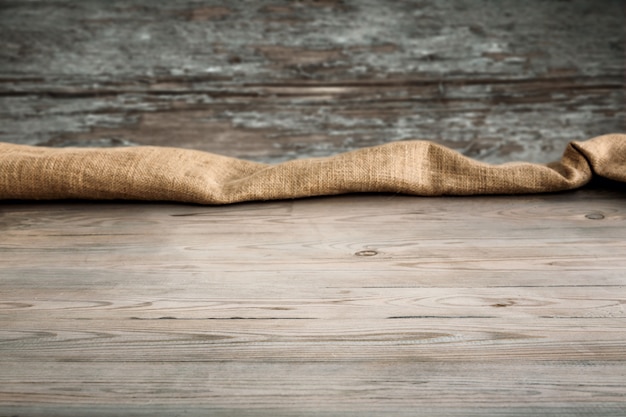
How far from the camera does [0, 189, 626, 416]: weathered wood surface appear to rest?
2.13 feet

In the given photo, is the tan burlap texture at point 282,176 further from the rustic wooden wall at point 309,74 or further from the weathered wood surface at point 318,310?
the rustic wooden wall at point 309,74

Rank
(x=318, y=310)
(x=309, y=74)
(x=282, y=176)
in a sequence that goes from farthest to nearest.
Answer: (x=309, y=74) < (x=282, y=176) < (x=318, y=310)

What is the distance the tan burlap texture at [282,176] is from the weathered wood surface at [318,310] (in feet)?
0.18

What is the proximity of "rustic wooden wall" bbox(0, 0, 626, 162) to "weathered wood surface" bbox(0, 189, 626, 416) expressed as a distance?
1254 millimetres

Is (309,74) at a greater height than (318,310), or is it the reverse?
(309,74)

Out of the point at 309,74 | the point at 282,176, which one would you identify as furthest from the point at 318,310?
the point at 309,74

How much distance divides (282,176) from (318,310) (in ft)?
1.77

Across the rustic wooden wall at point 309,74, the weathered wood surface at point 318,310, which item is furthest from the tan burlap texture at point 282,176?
the rustic wooden wall at point 309,74

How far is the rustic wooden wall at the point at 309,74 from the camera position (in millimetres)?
2420

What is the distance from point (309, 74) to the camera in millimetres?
2465

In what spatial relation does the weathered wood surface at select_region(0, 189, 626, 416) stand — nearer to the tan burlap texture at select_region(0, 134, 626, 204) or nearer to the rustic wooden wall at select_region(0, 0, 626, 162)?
the tan burlap texture at select_region(0, 134, 626, 204)

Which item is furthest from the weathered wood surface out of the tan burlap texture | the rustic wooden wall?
the rustic wooden wall

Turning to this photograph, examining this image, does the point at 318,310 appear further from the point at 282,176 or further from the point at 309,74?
the point at 309,74

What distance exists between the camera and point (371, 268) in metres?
0.97
